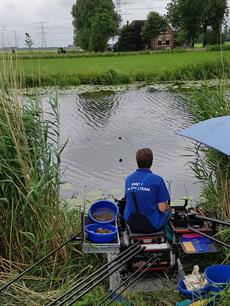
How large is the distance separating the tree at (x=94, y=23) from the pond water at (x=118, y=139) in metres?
39.7

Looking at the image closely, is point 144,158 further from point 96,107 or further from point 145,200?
point 96,107

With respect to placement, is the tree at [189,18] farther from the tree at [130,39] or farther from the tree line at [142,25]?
the tree at [130,39]

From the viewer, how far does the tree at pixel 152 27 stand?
58.4 meters

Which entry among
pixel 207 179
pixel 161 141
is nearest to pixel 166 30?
pixel 161 141

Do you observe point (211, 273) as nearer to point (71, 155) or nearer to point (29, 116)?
point (29, 116)

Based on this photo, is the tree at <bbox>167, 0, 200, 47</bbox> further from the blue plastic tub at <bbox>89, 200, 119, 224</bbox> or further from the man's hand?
the man's hand

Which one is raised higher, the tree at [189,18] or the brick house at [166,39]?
the tree at [189,18]

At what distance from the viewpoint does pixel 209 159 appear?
5062 millimetres

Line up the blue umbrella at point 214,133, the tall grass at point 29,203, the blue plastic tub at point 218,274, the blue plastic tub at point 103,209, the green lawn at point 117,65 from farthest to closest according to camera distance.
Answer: the green lawn at point 117,65, the blue plastic tub at point 103,209, the tall grass at point 29,203, the blue umbrella at point 214,133, the blue plastic tub at point 218,274

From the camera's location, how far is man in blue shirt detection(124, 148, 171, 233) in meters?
3.87

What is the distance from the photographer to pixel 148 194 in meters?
3.88

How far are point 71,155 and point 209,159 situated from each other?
5.06m

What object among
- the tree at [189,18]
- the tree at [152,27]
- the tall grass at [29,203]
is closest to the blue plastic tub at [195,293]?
the tall grass at [29,203]

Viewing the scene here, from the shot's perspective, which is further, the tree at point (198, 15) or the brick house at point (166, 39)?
the brick house at point (166, 39)
